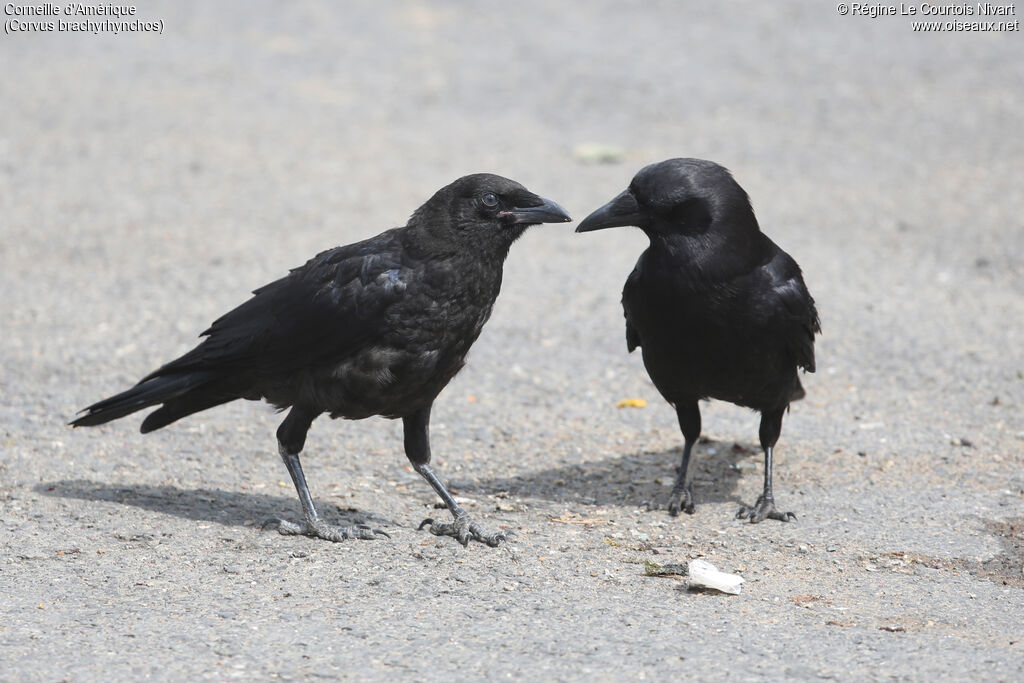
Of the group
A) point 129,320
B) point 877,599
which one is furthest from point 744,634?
point 129,320

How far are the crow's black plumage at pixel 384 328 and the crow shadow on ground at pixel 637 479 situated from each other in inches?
33.5

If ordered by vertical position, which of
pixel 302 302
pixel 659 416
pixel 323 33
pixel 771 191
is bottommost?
pixel 659 416

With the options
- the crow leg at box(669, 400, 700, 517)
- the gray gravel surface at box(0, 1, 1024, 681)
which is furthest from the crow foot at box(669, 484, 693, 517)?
the gray gravel surface at box(0, 1, 1024, 681)

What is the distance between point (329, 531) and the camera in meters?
5.23

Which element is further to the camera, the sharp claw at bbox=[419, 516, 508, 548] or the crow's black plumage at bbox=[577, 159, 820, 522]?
the crow's black plumage at bbox=[577, 159, 820, 522]

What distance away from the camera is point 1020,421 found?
23.1 feet

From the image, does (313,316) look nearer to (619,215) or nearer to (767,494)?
(619,215)

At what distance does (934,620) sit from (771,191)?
7409mm

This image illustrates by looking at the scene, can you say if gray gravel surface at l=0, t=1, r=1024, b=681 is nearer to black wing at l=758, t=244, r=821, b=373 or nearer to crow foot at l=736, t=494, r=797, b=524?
crow foot at l=736, t=494, r=797, b=524

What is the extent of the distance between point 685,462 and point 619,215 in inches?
52.2

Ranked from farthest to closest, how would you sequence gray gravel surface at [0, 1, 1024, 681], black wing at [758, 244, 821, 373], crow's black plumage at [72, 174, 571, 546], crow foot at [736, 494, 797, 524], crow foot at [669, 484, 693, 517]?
crow foot at [669, 484, 693, 517], crow foot at [736, 494, 797, 524], black wing at [758, 244, 821, 373], crow's black plumage at [72, 174, 571, 546], gray gravel surface at [0, 1, 1024, 681]

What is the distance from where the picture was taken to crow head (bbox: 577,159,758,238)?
5.52 meters

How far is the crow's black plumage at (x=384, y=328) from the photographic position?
5109 millimetres

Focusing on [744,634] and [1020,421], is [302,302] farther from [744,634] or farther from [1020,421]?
[1020,421]
